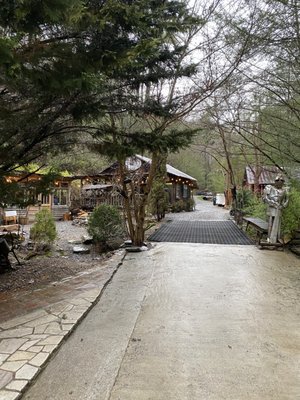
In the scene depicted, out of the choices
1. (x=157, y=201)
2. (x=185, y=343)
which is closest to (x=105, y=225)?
(x=157, y=201)

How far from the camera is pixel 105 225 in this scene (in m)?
9.41

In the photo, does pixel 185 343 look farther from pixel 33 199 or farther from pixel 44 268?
pixel 44 268

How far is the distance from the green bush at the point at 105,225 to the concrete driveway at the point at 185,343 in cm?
428

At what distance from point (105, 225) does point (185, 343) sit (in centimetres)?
677

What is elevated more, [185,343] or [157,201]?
[157,201]

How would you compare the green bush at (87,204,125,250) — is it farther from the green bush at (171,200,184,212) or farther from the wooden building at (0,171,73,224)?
the green bush at (171,200,184,212)

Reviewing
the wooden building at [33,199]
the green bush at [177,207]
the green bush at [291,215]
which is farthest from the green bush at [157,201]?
the green bush at [291,215]

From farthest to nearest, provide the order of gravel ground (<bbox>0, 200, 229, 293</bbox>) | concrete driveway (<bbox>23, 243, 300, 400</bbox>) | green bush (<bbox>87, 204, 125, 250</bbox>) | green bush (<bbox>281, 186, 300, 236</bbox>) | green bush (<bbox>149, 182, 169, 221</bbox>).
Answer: green bush (<bbox>149, 182, 169, 221</bbox>) < green bush (<bbox>87, 204, 125, 250</bbox>) < green bush (<bbox>281, 186, 300, 236</bbox>) < gravel ground (<bbox>0, 200, 229, 293</bbox>) < concrete driveway (<bbox>23, 243, 300, 400</bbox>)

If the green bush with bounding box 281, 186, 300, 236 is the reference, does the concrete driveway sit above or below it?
below

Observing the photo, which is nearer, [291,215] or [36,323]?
[36,323]

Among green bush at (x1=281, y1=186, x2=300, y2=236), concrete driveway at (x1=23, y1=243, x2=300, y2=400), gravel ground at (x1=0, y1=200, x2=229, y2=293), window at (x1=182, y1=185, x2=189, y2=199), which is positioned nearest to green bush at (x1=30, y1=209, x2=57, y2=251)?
gravel ground at (x1=0, y1=200, x2=229, y2=293)

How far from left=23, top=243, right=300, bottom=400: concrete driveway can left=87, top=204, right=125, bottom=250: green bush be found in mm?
4280

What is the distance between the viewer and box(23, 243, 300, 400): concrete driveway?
2.20m

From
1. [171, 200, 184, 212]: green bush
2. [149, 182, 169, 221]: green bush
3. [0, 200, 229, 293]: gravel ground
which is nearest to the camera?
[0, 200, 229, 293]: gravel ground
